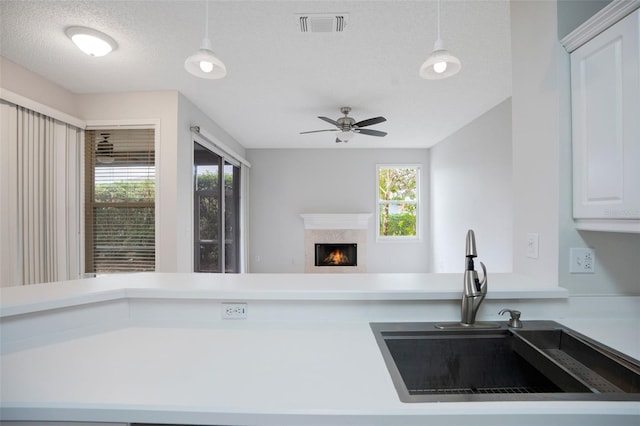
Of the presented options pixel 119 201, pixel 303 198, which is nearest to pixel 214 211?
pixel 119 201

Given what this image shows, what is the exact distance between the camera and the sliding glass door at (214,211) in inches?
155

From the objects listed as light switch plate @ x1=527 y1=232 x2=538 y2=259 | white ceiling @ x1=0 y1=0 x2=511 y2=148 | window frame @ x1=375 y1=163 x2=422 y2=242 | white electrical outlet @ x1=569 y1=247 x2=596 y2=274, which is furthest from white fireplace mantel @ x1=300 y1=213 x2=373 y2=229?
white electrical outlet @ x1=569 y1=247 x2=596 y2=274

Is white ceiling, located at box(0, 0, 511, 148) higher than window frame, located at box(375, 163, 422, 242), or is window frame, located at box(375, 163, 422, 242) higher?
white ceiling, located at box(0, 0, 511, 148)

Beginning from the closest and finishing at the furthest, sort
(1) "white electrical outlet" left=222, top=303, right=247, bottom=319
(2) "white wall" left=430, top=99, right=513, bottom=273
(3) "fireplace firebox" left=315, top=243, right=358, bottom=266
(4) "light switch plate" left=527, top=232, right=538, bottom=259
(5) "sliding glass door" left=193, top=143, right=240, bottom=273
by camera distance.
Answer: (1) "white electrical outlet" left=222, top=303, right=247, bottom=319, (4) "light switch plate" left=527, top=232, right=538, bottom=259, (2) "white wall" left=430, top=99, right=513, bottom=273, (5) "sliding glass door" left=193, top=143, right=240, bottom=273, (3) "fireplace firebox" left=315, top=243, right=358, bottom=266

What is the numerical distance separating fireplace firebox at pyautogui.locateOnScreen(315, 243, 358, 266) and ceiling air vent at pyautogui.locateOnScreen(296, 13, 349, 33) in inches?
172

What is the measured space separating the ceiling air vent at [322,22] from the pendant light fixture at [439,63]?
73 centimetres

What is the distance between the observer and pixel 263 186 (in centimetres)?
611

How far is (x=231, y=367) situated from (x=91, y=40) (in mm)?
2639

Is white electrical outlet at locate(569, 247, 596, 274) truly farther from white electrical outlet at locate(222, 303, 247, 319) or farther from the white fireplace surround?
the white fireplace surround

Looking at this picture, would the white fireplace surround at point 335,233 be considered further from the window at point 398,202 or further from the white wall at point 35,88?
the white wall at point 35,88

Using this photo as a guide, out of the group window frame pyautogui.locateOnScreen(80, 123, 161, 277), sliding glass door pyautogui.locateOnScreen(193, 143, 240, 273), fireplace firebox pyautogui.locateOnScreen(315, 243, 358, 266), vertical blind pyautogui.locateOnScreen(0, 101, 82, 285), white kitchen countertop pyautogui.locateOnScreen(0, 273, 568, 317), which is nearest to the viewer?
white kitchen countertop pyautogui.locateOnScreen(0, 273, 568, 317)

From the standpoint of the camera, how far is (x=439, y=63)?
1.62 metres

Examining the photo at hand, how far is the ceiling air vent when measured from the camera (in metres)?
1.98

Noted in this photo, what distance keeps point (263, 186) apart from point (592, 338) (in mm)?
5580
